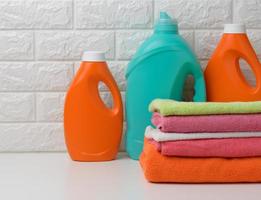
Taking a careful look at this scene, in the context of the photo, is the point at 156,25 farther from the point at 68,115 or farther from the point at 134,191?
the point at 134,191

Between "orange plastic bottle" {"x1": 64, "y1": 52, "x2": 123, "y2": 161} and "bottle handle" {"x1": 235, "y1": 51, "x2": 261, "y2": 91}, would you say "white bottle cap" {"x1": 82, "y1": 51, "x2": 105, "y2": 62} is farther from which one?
"bottle handle" {"x1": 235, "y1": 51, "x2": 261, "y2": 91}

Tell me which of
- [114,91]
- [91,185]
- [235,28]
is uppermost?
[235,28]

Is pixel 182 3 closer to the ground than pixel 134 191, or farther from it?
farther from it

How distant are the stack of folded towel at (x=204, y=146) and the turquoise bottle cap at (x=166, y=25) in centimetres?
24

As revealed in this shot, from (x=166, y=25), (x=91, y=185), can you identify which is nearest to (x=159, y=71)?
(x=166, y=25)

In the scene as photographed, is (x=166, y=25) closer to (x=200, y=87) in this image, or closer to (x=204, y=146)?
(x=200, y=87)

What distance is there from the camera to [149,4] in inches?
50.8

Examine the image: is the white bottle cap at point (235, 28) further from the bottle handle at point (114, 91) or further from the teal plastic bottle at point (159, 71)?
the bottle handle at point (114, 91)

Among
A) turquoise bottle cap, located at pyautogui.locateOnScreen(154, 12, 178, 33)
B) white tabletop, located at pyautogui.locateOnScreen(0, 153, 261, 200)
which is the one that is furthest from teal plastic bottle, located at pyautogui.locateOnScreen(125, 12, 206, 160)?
white tabletop, located at pyautogui.locateOnScreen(0, 153, 261, 200)

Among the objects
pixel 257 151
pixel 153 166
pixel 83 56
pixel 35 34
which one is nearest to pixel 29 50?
pixel 35 34

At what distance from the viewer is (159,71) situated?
47.1 inches

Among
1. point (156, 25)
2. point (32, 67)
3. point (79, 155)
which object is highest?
point (156, 25)

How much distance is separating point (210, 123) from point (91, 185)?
0.79ft

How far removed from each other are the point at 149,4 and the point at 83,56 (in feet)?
0.68
